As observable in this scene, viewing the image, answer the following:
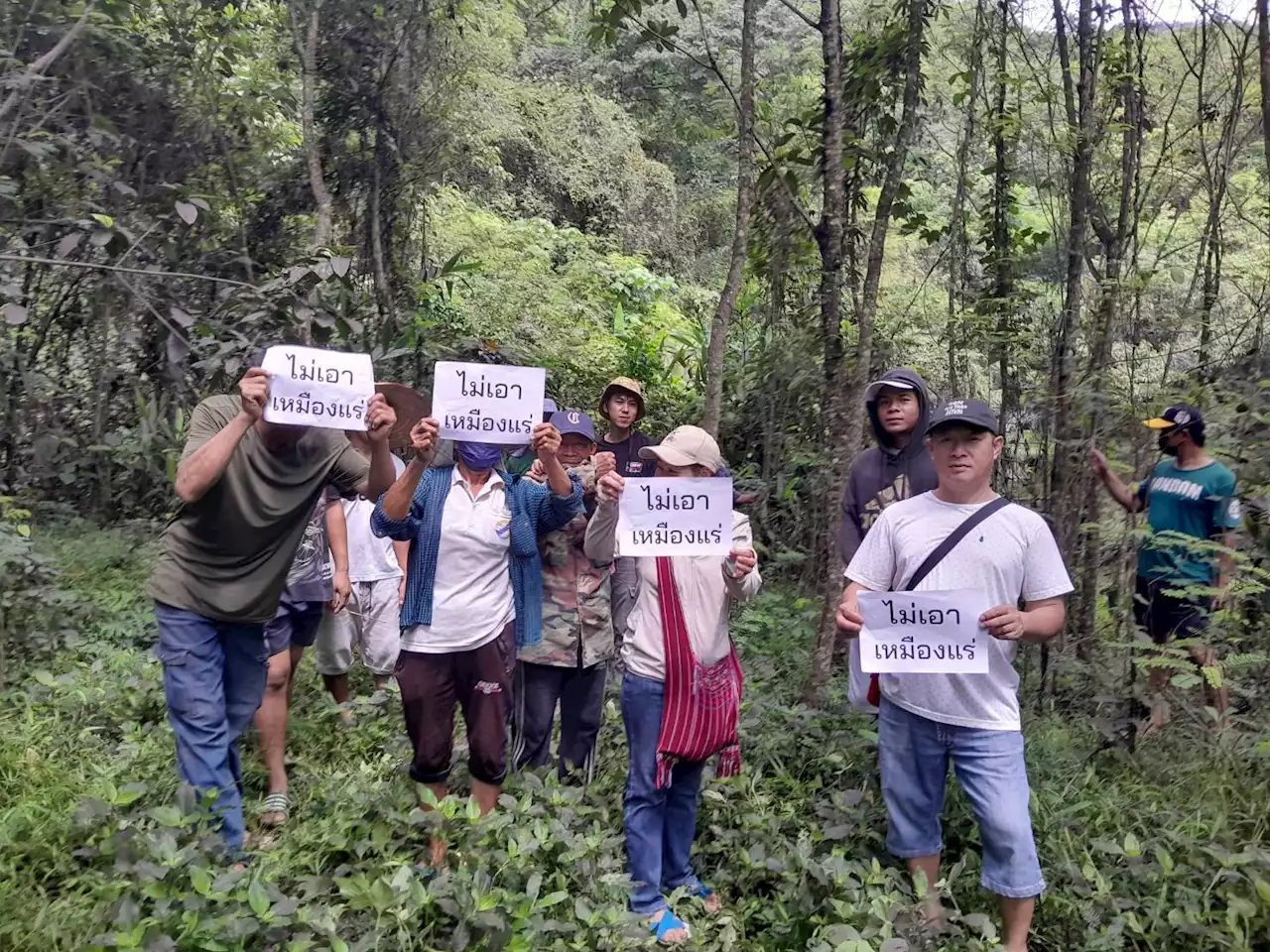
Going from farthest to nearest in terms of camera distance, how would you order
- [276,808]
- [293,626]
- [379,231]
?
[379,231], [293,626], [276,808]

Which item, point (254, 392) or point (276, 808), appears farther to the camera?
point (276, 808)

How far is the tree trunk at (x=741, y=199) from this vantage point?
576cm

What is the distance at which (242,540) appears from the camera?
3121 millimetres

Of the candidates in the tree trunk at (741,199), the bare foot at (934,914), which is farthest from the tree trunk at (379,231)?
the bare foot at (934,914)

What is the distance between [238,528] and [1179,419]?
4.09 metres

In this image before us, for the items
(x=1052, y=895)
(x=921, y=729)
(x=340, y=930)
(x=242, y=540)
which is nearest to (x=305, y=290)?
(x=242, y=540)

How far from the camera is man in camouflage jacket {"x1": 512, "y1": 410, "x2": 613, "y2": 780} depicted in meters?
3.58

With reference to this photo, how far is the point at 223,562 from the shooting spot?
10.2 ft

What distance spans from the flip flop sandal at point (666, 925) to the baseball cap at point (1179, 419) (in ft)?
9.92

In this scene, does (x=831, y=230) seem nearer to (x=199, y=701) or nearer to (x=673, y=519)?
(x=673, y=519)

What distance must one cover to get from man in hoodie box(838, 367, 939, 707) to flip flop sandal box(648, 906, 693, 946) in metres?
1.54

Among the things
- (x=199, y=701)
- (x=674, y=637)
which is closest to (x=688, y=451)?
(x=674, y=637)

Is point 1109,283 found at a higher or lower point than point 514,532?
higher

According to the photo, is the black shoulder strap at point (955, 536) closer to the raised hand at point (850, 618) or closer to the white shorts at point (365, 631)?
the raised hand at point (850, 618)
